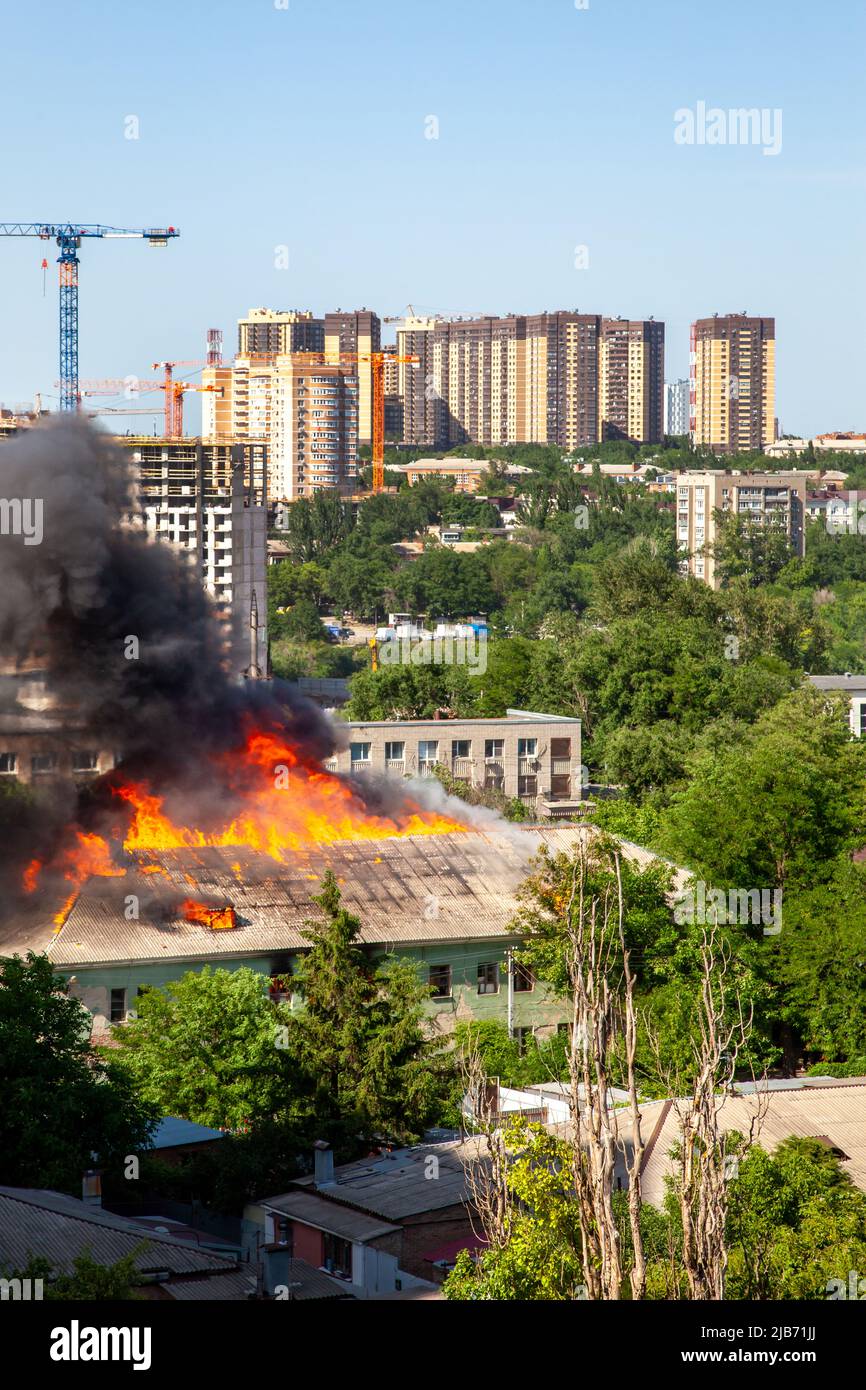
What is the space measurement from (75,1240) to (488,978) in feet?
57.7

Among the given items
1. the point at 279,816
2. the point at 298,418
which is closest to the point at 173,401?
the point at 298,418

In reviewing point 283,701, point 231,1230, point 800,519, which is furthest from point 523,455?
point 231,1230

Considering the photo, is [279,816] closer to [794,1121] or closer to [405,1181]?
[794,1121]

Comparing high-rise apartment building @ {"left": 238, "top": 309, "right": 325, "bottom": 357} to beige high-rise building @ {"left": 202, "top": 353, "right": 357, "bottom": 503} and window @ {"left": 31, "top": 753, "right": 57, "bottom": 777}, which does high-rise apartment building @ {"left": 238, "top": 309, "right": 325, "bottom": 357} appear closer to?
beige high-rise building @ {"left": 202, "top": 353, "right": 357, "bottom": 503}

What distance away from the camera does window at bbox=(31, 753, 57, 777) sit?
3753cm

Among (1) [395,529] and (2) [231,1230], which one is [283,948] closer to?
(2) [231,1230]

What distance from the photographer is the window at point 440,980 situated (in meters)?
35.2

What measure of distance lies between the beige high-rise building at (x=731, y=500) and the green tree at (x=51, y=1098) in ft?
376

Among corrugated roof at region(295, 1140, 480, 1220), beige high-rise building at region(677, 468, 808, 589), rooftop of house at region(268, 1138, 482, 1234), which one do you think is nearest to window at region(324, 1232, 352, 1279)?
rooftop of house at region(268, 1138, 482, 1234)

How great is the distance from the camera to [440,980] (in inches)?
1393

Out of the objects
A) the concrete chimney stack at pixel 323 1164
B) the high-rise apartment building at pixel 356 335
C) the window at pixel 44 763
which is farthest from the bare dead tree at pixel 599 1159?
the high-rise apartment building at pixel 356 335

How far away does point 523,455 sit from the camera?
194000 millimetres

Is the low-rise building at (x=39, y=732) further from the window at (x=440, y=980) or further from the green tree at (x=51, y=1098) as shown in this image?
the green tree at (x=51, y=1098)
